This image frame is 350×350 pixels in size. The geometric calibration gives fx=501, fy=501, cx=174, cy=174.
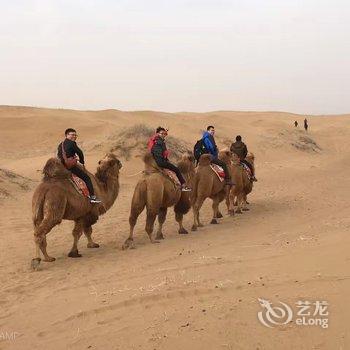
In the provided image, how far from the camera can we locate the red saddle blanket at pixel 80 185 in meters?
9.71

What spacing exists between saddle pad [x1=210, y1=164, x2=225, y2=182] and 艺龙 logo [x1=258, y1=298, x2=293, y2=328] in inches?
291

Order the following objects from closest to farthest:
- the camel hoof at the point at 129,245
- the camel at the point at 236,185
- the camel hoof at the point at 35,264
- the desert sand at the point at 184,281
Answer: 1. the desert sand at the point at 184,281
2. the camel hoof at the point at 35,264
3. the camel hoof at the point at 129,245
4. the camel at the point at 236,185

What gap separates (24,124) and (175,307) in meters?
39.8

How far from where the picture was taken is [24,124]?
43094 mm

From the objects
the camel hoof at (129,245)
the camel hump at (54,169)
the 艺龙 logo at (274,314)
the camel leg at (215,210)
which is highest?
the camel hump at (54,169)

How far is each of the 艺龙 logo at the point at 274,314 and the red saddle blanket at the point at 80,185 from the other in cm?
513

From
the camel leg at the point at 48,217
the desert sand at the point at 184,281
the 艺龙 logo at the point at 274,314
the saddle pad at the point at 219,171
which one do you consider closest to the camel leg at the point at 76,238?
the desert sand at the point at 184,281

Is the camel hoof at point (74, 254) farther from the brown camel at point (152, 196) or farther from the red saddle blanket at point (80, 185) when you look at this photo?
the red saddle blanket at point (80, 185)

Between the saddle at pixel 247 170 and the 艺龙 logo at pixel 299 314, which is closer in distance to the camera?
the 艺龙 logo at pixel 299 314

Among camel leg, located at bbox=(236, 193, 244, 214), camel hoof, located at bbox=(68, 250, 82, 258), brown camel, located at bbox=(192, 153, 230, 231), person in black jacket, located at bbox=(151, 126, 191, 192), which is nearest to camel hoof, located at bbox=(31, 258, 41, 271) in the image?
camel hoof, located at bbox=(68, 250, 82, 258)

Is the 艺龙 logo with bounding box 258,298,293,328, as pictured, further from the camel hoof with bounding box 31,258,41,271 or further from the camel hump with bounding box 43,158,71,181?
the camel hump with bounding box 43,158,71,181

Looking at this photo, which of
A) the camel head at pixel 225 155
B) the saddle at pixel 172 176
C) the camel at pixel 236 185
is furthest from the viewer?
the camel at pixel 236 185

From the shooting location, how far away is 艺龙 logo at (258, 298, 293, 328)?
5.11m

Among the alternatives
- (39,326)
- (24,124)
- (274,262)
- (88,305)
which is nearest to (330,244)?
(274,262)
